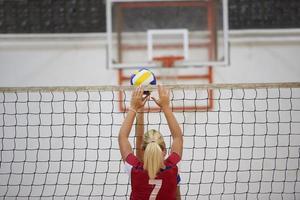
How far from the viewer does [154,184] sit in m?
2.81

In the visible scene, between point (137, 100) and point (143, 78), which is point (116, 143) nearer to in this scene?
point (143, 78)

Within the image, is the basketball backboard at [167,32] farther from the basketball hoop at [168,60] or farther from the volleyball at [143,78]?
the volleyball at [143,78]

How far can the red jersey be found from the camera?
282 cm

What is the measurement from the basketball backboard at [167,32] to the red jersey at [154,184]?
3.98 meters

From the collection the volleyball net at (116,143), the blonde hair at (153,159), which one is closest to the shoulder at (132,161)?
the blonde hair at (153,159)

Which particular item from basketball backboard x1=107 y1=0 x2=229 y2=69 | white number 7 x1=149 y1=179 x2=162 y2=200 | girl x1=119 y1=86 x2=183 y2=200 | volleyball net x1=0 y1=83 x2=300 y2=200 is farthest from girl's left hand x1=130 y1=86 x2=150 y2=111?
volleyball net x1=0 y1=83 x2=300 y2=200

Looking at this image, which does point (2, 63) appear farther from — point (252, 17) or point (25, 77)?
point (252, 17)

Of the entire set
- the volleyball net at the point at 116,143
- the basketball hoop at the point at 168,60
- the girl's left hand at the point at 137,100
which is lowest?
the volleyball net at the point at 116,143

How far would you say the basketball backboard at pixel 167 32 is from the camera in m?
6.77

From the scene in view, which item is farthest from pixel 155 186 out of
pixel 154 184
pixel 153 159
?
pixel 153 159

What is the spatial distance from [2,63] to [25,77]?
1.25 feet

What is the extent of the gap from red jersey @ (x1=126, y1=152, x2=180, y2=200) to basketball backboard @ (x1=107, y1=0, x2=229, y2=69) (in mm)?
3982

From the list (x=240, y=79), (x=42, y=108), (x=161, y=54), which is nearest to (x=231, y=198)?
(x=240, y=79)

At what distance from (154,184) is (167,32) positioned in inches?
167
